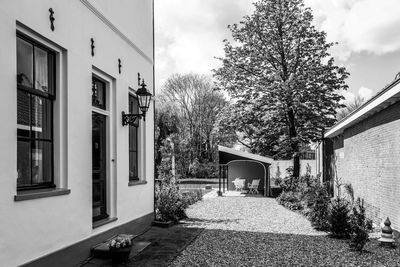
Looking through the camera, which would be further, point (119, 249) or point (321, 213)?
point (321, 213)

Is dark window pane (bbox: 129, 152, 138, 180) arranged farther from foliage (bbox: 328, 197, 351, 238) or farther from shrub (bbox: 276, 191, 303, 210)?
shrub (bbox: 276, 191, 303, 210)

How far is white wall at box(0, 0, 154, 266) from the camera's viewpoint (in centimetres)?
420

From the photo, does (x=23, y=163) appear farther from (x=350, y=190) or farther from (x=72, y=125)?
(x=350, y=190)

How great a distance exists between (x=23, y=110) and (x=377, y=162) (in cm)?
804

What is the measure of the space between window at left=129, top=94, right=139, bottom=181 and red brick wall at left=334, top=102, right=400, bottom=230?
5.49m

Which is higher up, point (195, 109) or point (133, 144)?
point (195, 109)

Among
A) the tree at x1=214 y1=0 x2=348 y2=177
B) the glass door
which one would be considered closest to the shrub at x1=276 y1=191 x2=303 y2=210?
the tree at x1=214 y1=0 x2=348 y2=177

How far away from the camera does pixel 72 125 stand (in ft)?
18.5

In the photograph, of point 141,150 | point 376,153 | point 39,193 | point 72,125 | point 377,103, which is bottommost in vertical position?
point 39,193

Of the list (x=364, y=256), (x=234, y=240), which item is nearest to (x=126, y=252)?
(x=234, y=240)

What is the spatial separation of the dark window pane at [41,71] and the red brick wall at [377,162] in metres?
6.69

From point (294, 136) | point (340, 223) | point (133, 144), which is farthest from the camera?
point (294, 136)

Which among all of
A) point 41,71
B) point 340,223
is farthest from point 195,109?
point 41,71

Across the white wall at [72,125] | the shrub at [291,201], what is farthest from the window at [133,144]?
the shrub at [291,201]
